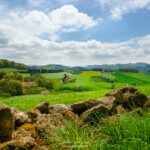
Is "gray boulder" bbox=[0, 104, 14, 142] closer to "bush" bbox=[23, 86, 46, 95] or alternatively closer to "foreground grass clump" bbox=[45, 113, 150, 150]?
"foreground grass clump" bbox=[45, 113, 150, 150]

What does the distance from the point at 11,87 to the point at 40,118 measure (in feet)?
280

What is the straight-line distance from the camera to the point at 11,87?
85.0m

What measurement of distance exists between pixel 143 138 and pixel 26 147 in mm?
3616

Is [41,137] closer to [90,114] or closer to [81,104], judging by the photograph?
[90,114]

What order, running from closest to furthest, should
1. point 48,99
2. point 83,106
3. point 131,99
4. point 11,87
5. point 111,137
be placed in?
1. point 111,137
2. point 83,106
3. point 131,99
4. point 48,99
5. point 11,87

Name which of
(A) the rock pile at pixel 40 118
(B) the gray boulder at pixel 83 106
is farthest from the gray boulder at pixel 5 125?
(B) the gray boulder at pixel 83 106

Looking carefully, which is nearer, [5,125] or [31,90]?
[5,125]

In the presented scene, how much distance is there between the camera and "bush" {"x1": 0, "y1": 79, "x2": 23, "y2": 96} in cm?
8481

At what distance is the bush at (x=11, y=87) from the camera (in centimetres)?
8481

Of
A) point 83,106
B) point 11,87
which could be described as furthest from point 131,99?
point 11,87

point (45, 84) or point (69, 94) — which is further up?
point (69, 94)

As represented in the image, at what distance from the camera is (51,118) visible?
7.57 m

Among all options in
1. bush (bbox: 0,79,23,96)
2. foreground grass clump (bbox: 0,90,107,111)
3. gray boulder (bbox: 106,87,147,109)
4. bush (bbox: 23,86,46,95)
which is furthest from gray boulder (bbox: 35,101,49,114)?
bush (bbox: 0,79,23,96)

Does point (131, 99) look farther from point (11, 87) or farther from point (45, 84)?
point (45, 84)
